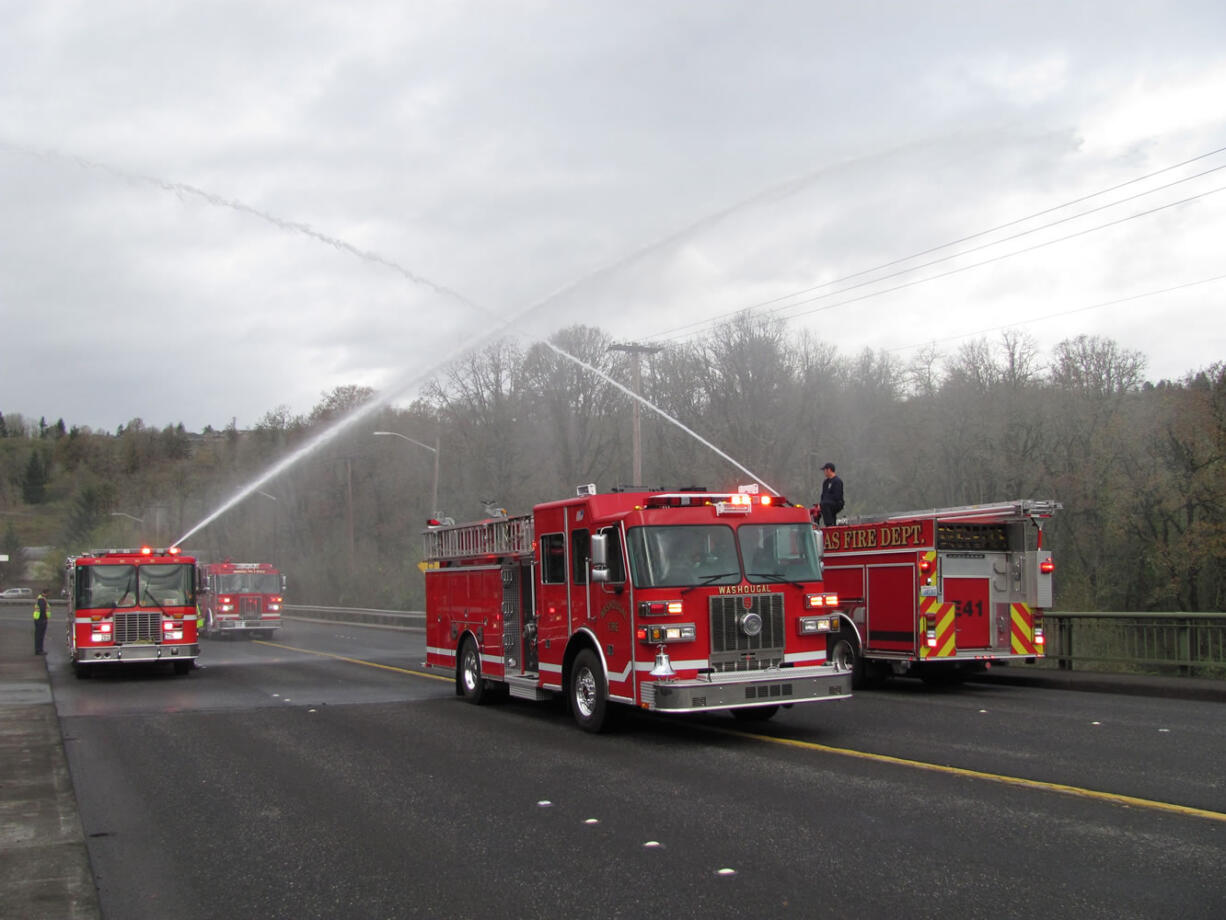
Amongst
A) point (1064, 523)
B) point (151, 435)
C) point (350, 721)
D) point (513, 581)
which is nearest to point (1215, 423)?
Result: point (1064, 523)

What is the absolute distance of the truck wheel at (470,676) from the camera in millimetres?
15023

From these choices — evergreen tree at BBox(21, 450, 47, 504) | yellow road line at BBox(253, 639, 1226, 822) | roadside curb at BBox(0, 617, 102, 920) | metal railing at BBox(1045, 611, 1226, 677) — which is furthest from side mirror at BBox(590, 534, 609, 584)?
evergreen tree at BBox(21, 450, 47, 504)

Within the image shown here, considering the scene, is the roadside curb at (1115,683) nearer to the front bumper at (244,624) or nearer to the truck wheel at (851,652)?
the truck wheel at (851,652)

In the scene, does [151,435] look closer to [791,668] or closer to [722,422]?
[722,422]

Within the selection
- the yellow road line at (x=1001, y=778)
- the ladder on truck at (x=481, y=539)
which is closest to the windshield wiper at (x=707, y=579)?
the yellow road line at (x=1001, y=778)

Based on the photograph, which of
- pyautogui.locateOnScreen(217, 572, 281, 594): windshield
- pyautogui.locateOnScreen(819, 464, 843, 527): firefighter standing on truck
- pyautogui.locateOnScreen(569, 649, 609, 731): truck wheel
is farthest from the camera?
pyautogui.locateOnScreen(217, 572, 281, 594): windshield

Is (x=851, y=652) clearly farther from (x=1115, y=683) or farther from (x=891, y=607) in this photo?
(x=1115, y=683)

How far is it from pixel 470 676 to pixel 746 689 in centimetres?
567

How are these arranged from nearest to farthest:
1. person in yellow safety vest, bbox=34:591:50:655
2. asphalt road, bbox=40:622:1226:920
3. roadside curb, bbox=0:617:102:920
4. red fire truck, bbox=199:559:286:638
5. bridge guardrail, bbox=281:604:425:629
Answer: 1. asphalt road, bbox=40:622:1226:920
2. roadside curb, bbox=0:617:102:920
3. person in yellow safety vest, bbox=34:591:50:655
4. red fire truck, bbox=199:559:286:638
5. bridge guardrail, bbox=281:604:425:629

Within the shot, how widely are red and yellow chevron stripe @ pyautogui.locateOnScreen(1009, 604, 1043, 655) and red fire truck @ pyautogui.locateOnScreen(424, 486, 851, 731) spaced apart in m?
5.33

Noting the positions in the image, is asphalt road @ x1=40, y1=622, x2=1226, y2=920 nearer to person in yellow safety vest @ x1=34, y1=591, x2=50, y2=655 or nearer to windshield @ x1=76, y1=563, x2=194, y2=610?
windshield @ x1=76, y1=563, x2=194, y2=610

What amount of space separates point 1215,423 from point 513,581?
20211 mm

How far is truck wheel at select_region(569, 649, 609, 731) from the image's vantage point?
38.2 feet

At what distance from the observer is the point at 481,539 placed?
49.4 ft
